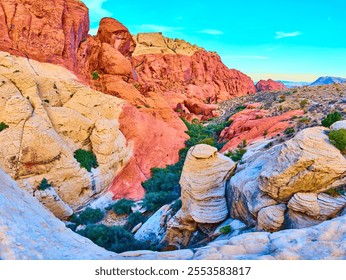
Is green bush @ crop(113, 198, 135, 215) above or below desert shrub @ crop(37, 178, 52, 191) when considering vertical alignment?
below

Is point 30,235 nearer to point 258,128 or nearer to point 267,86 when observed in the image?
point 258,128

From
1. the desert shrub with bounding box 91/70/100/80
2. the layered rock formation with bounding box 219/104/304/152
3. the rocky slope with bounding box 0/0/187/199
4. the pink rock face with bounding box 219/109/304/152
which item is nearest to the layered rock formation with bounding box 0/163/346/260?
the rocky slope with bounding box 0/0/187/199

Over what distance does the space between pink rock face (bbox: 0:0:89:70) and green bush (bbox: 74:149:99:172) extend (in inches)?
439

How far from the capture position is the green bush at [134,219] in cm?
1609

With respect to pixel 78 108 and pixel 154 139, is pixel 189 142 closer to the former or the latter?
pixel 154 139

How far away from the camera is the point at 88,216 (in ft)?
55.0

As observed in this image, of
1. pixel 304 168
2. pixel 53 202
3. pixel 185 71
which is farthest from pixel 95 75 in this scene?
pixel 185 71

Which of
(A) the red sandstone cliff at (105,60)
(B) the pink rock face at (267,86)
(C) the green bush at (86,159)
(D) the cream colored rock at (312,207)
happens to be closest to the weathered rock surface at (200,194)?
(D) the cream colored rock at (312,207)

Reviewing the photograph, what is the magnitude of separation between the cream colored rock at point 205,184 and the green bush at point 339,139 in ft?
15.7

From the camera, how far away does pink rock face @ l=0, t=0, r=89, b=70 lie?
23484 millimetres

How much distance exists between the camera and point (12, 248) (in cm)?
488

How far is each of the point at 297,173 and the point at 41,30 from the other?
88.6 feet

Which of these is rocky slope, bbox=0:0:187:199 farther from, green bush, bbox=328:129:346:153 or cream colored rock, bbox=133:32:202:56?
cream colored rock, bbox=133:32:202:56
